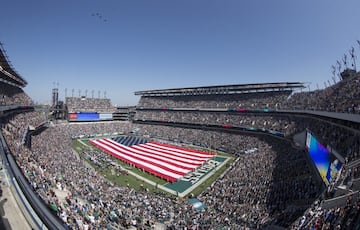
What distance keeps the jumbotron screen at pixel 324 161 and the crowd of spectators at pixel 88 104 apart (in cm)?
5703

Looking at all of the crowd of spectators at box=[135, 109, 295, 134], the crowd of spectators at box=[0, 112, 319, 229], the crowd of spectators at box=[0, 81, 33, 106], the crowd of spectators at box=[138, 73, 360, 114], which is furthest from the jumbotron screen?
the crowd of spectators at box=[0, 81, 33, 106]

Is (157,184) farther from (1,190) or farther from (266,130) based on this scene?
(266,130)

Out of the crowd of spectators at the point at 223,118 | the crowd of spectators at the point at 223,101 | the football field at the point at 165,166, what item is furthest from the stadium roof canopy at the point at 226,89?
the football field at the point at 165,166

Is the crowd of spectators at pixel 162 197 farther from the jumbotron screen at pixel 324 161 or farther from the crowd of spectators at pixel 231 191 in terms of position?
the jumbotron screen at pixel 324 161

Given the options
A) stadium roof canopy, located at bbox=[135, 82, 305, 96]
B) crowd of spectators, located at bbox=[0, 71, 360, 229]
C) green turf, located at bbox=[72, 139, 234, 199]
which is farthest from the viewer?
stadium roof canopy, located at bbox=[135, 82, 305, 96]

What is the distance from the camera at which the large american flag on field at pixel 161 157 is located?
27516 millimetres

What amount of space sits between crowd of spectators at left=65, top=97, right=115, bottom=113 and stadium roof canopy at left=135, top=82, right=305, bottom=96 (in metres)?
11.4

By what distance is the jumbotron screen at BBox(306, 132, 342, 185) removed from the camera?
13441 millimetres

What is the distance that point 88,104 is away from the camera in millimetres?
62688

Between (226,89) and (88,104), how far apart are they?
138ft

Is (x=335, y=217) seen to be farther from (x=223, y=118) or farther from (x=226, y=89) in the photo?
(x=226, y=89)

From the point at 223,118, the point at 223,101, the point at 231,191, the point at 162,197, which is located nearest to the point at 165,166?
the point at 162,197

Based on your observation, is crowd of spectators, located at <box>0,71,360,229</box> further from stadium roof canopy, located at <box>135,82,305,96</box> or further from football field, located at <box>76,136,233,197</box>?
stadium roof canopy, located at <box>135,82,305,96</box>

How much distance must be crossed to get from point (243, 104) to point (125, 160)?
1129 inches
